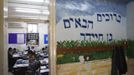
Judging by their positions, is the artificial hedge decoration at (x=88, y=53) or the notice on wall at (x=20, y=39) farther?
the notice on wall at (x=20, y=39)

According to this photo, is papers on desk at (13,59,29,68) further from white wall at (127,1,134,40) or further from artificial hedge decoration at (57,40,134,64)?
white wall at (127,1,134,40)

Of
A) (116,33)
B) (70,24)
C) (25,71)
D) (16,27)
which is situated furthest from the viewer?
(16,27)

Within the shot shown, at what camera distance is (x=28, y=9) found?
129 inches

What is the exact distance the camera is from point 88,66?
2867mm

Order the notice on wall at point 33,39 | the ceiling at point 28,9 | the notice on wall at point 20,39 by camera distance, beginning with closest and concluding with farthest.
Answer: the ceiling at point 28,9
the notice on wall at point 33,39
the notice on wall at point 20,39

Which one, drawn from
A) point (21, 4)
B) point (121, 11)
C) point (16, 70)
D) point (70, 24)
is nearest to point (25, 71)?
point (16, 70)

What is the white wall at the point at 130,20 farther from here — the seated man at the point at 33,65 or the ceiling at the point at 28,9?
the seated man at the point at 33,65

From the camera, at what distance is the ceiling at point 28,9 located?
2.57 m

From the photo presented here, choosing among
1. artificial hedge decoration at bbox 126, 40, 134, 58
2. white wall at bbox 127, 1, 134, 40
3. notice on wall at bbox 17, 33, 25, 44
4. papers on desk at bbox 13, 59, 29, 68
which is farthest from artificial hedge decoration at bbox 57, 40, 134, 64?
notice on wall at bbox 17, 33, 25, 44

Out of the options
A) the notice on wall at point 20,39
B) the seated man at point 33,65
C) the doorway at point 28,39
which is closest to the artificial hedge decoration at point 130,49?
the doorway at point 28,39

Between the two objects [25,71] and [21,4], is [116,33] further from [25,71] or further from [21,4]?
[25,71]

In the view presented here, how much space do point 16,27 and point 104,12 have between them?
3.12 m

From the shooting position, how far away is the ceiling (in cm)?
257

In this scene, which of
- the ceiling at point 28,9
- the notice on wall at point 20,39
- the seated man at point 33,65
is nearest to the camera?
the ceiling at point 28,9
